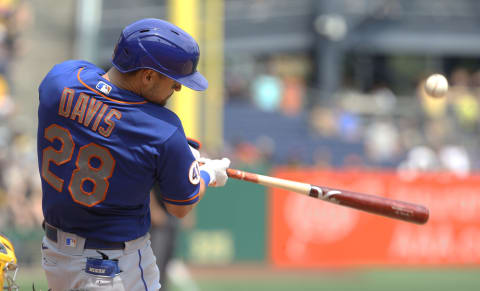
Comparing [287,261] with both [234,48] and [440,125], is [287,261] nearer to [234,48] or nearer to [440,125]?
[440,125]

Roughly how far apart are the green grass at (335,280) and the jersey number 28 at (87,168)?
5.91 m

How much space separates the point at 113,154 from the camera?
3010mm

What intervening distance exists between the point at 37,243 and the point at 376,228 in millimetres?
5526

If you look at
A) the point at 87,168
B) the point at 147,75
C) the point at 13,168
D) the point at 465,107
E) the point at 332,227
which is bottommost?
the point at 332,227

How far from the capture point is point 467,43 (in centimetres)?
2102

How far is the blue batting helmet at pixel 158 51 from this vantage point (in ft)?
9.86

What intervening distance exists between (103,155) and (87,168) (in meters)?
0.09

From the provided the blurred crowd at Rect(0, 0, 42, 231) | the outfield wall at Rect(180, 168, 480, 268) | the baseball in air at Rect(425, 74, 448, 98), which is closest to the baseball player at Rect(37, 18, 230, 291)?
the baseball in air at Rect(425, 74, 448, 98)

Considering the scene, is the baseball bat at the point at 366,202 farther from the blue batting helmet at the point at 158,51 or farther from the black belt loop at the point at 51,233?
the black belt loop at the point at 51,233

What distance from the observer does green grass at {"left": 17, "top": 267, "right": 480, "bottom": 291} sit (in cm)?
944

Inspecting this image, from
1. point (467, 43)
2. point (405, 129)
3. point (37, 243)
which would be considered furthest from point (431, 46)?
point (37, 243)

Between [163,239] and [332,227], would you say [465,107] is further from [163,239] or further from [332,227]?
[163,239]

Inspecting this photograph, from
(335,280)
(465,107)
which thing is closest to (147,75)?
(335,280)

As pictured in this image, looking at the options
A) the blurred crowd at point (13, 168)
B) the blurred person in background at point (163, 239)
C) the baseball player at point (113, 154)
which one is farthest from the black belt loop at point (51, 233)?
the blurred crowd at point (13, 168)
